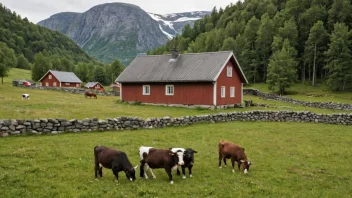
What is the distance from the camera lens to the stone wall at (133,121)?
1650 centimetres

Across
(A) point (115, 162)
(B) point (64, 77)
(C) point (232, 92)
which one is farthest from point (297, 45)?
(A) point (115, 162)

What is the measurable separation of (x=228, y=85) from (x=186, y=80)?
648 cm

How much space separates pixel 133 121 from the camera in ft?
68.1

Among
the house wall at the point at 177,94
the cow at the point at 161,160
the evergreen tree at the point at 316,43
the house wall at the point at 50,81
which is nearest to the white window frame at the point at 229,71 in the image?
the house wall at the point at 177,94

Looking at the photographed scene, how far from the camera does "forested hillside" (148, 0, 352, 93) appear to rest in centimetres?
6188

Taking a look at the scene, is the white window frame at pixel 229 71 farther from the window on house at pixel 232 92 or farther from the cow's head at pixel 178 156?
the cow's head at pixel 178 156

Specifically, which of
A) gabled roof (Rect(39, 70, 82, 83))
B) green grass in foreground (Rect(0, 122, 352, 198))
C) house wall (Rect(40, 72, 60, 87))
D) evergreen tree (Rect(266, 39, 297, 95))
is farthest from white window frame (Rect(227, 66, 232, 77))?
house wall (Rect(40, 72, 60, 87))

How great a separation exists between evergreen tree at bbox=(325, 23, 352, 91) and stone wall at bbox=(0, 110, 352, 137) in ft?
123

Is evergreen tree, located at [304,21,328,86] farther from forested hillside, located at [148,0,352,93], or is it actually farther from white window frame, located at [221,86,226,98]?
white window frame, located at [221,86,226,98]

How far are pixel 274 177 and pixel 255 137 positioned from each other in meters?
8.51

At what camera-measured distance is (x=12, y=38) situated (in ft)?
584

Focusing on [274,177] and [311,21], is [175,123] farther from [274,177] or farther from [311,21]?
[311,21]

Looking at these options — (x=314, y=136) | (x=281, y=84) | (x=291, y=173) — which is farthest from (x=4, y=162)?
(x=281, y=84)

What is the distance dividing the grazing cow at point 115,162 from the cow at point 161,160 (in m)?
0.69
